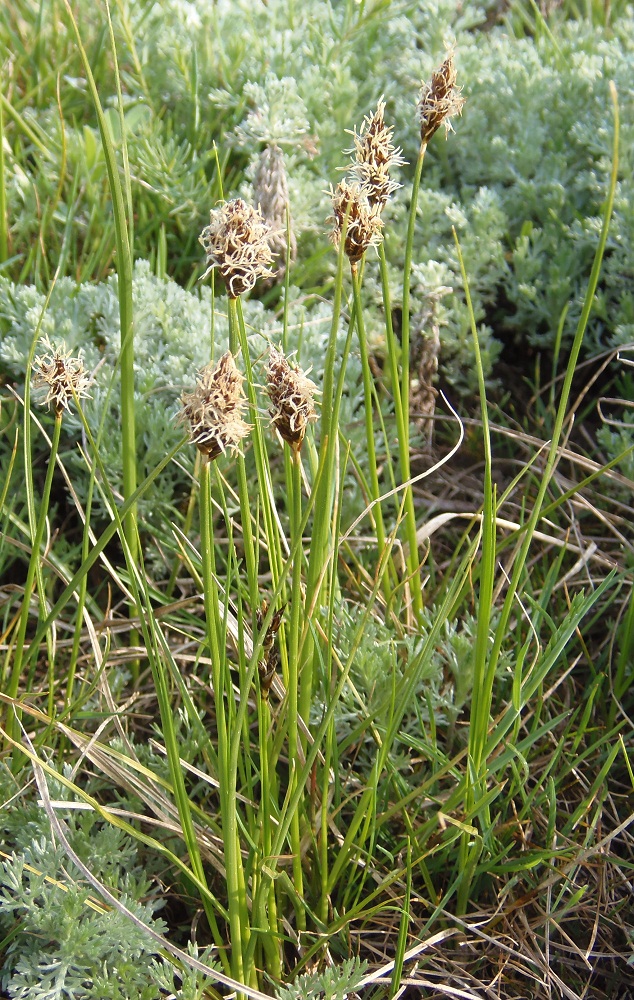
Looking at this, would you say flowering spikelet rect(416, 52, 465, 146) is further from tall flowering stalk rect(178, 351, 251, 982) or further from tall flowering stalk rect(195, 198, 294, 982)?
tall flowering stalk rect(178, 351, 251, 982)

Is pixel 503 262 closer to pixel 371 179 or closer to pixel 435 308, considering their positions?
pixel 435 308

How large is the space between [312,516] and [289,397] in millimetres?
1228

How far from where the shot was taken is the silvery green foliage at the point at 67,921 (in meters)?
1.36

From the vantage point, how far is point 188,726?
1825 mm

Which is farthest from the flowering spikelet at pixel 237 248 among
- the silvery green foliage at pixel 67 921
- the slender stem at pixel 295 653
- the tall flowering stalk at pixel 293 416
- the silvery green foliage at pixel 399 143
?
the silvery green foliage at pixel 399 143

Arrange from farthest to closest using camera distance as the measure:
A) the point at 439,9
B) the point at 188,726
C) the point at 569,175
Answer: the point at 439,9 → the point at 569,175 → the point at 188,726

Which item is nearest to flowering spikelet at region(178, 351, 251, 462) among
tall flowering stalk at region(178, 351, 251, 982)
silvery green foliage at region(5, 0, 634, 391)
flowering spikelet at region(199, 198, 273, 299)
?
tall flowering stalk at region(178, 351, 251, 982)

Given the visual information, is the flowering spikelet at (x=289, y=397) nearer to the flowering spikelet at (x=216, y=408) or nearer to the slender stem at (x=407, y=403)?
the flowering spikelet at (x=216, y=408)

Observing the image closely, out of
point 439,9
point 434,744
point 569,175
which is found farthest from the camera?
point 439,9

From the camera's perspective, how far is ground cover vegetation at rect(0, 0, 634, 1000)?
4.36ft

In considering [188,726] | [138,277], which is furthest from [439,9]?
[188,726]

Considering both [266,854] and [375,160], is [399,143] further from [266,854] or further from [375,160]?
[266,854]

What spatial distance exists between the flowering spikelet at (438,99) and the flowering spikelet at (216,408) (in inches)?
22.3

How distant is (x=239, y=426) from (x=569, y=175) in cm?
232
